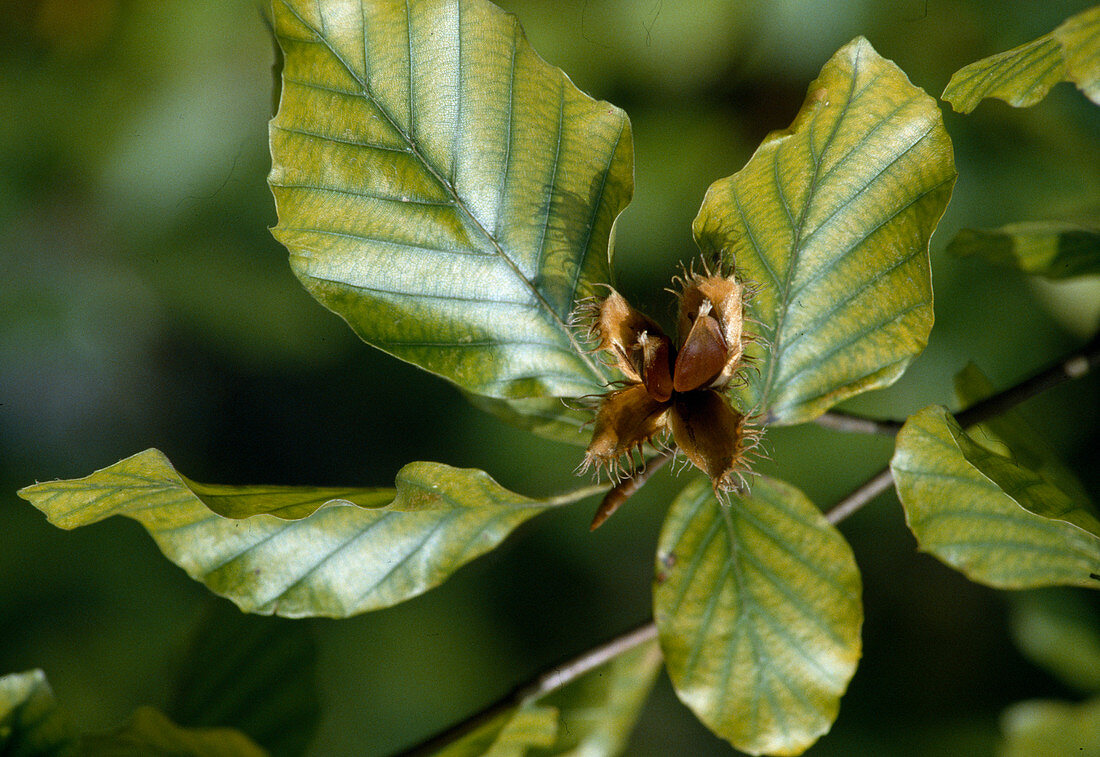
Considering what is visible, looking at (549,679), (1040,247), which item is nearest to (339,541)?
(549,679)

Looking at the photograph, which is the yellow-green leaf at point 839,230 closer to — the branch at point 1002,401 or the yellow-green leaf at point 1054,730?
the branch at point 1002,401

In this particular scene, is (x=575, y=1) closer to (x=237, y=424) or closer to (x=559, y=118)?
(x=559, y=118)

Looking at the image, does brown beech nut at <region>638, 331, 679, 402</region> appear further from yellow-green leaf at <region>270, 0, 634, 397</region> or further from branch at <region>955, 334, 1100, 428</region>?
branch at <region>955, 334, 1100, 428</region>

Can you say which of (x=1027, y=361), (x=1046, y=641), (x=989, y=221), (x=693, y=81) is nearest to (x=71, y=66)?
(x=693, y=81)

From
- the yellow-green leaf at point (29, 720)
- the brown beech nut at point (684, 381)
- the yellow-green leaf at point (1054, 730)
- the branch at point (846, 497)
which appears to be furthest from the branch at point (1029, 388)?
the yellow-green leaf at point (29, 720)

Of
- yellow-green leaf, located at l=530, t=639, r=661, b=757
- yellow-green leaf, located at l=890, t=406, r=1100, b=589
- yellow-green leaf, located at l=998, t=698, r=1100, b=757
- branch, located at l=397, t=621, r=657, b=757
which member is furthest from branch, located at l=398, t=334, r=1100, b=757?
yellow-green leaf, located at l=998, t=698, r=1100, b=757

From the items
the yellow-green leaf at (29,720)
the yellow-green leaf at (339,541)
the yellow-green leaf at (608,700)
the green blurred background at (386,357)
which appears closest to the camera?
the yellow-green leaf at (339,541)
